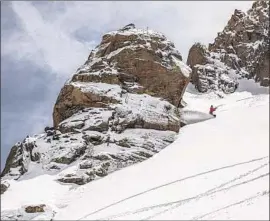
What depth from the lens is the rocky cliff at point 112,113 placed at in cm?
2509

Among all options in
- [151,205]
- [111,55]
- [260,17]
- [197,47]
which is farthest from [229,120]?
[260,17]

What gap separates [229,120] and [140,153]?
7.61 metres

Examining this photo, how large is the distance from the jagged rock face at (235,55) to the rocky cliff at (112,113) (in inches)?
686

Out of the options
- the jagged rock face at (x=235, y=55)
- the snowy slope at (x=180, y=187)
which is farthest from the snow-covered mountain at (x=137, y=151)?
the jagged rock face at (x=235, y=55)

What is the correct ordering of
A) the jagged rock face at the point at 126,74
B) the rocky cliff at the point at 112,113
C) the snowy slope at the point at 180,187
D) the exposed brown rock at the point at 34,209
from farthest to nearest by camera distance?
1. the jagged rock face at the point at 126,74
2. the rocky cliff at the point at 112,113
3. the exposed brown rock at the point at 34,209
4. the snowy slope at the point at 180,187

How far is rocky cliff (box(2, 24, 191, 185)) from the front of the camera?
25.1m

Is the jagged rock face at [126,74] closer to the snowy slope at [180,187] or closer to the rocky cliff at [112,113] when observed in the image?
the rocky cliff at [112,113]

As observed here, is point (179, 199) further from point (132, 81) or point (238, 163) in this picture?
point (132, 81)

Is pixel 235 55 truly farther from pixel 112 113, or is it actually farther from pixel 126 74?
pixel 112 113

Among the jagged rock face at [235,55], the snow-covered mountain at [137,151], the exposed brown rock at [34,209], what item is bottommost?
the exposed brown rock at [34,209]

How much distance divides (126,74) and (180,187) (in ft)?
38.9

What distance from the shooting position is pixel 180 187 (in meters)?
21.5

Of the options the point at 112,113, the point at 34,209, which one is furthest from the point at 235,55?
the point at 34,209

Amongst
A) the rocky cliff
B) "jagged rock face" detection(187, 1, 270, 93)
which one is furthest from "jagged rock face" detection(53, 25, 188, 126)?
"jagged rock face" detection(187, 1, 270, 93)
